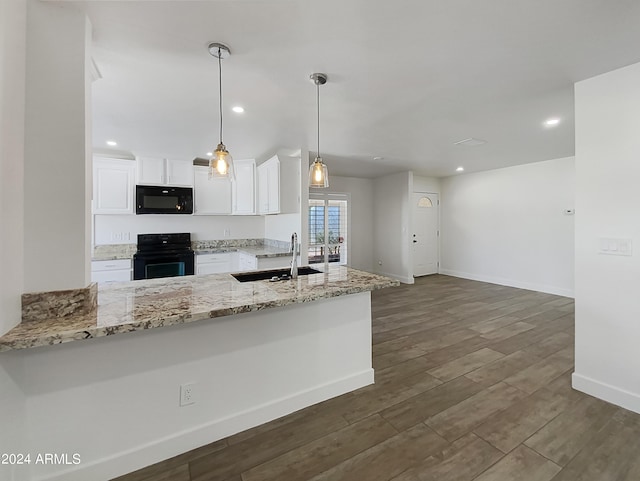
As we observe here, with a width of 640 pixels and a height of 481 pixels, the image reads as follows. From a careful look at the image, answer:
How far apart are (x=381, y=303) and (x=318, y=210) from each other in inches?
104

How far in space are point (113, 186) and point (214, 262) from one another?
75.5 inches

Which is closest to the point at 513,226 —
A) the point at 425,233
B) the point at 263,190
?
the point at 425,233

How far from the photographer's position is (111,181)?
428cm

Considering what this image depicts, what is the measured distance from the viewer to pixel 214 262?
485cm

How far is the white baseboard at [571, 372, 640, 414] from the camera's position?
78.5 inches

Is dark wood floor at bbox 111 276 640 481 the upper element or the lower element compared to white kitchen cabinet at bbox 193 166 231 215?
lower

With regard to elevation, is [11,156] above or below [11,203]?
above

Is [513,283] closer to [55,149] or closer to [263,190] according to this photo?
[263,190]

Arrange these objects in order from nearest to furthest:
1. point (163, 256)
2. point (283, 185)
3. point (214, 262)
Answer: point (283, 185) < point (163, 256) < point (214, 262)

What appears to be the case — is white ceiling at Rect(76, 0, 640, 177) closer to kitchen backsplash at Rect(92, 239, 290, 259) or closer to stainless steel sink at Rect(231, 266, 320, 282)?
stainless steel sink at Rect(231, 266, 320, 282)

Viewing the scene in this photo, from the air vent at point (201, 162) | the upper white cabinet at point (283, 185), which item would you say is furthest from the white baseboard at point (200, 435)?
the air vent at point (201, 162)

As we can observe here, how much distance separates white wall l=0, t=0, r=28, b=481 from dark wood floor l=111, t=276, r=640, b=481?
1.97 ft

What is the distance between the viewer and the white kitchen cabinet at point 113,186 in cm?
419

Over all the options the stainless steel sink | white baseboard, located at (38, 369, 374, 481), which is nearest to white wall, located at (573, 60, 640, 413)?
white baseboard, located at (38, 369, 374, 481)
